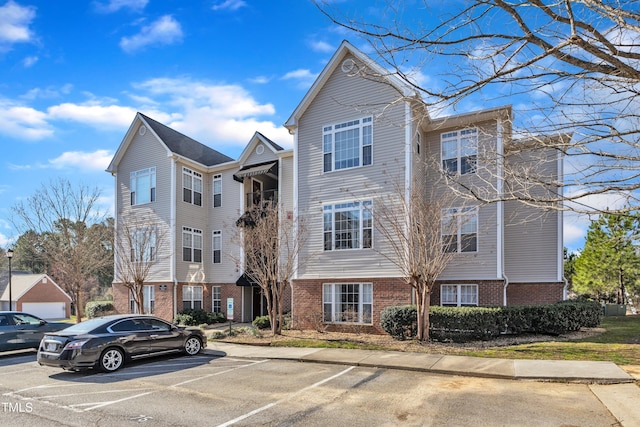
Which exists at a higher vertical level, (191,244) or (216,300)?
(191,244)

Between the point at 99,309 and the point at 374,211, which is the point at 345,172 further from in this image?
the point at 99,309

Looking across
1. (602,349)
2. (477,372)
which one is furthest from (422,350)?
(602,349)

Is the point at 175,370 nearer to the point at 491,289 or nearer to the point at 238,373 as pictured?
the point at 238,373

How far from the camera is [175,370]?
1080cm

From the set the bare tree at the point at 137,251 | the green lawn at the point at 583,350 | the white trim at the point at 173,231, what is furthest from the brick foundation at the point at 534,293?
the bare tree at the point at 137,251

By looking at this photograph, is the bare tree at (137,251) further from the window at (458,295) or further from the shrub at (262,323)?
the window at (458,295)

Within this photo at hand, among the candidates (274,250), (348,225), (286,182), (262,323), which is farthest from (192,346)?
(286,182)

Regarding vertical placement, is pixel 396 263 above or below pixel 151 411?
above

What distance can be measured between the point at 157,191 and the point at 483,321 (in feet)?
60.3

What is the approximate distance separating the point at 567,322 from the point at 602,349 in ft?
8.55

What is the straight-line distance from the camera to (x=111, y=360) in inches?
422

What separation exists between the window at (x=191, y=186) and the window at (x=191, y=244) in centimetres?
171

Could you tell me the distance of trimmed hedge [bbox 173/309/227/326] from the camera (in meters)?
21.8

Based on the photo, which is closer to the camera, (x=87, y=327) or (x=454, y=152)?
(x=87, y=327)
